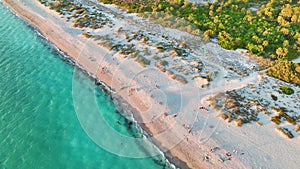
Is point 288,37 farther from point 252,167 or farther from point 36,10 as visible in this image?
point 36,10

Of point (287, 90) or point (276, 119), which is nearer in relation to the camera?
point (276, 119)

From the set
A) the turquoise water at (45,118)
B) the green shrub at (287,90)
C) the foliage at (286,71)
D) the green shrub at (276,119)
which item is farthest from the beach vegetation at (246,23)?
the turquoise water at (45,118)

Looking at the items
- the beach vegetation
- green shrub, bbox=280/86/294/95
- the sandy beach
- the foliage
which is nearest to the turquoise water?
the sandy beach


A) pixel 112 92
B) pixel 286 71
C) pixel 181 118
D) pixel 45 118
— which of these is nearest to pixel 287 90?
pixel 286 71

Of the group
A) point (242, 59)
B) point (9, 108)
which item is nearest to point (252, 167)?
point (242, 59)

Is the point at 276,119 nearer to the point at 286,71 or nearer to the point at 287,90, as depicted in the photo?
the point at 287,90
